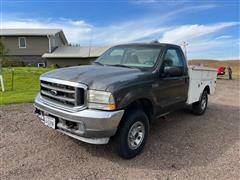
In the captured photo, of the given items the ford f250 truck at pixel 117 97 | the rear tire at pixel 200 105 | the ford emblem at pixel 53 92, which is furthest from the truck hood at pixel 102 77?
the rear tire at pixel 200 105

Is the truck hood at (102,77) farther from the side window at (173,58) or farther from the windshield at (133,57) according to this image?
the side window at (173,58)

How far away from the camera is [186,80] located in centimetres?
490

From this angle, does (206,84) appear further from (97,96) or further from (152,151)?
(97,96)

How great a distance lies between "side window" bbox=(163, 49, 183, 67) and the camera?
4.21 m

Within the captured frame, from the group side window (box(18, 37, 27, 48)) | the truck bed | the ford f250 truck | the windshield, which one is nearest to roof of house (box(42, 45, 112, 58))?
side window (box(18, 37, 27, 48))

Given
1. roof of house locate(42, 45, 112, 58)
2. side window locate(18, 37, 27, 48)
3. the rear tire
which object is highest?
side window locate(18, 37, 27, 48)

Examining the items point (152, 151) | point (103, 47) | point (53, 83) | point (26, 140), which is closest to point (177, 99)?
point (152, 151)

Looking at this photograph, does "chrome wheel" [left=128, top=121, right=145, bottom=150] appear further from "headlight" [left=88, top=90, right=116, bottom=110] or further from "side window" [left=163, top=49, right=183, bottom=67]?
"side window" [left=163, top=49, right=183, bottom=67]

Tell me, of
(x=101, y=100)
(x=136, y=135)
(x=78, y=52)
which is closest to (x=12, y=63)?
(x=78, y=52)

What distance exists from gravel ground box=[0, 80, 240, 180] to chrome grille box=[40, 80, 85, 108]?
940mm

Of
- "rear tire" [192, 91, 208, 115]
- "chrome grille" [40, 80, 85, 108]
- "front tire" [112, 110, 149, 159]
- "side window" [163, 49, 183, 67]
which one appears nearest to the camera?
"chrome grille" [40, 80, 85, 108]

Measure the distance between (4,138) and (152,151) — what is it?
296cm

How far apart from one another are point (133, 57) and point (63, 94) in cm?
186

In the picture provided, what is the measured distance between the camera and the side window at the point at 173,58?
421cm
